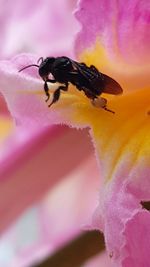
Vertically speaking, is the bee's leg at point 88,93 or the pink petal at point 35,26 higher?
the bee's leg at point 88,93

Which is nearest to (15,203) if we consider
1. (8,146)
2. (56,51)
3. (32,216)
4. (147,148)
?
(8,146)

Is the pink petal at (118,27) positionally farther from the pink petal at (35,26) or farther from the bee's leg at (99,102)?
the pink petal at (35,26)

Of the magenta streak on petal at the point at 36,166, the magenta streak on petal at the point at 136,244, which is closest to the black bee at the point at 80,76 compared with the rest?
the magenta streak on petal at the point at 136,244

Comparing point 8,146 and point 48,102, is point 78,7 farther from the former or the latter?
point 8,146

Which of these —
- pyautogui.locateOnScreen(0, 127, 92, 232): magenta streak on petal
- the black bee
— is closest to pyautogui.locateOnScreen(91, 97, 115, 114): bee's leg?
the black bee

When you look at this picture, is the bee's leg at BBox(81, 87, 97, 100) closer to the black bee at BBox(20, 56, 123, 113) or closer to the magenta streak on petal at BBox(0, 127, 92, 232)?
the black bee at BBox(20, 56, 123, 113)

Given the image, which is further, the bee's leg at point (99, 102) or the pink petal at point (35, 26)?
the pink petal at point (35, 26)

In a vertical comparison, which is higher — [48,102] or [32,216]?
[48,102]
